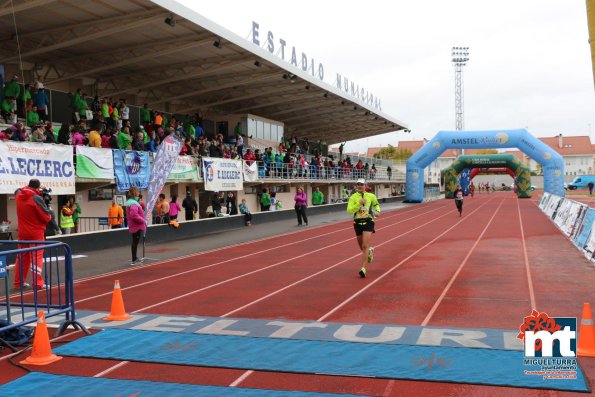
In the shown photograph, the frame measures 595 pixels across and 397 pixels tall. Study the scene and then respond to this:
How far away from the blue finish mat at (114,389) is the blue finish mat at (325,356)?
0.56m

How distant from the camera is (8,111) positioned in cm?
1711

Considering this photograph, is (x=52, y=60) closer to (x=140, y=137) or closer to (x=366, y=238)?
(x=140, y=137)

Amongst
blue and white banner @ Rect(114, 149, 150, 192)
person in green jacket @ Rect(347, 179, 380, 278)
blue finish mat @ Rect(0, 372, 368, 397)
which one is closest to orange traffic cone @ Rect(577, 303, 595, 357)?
blue finish mat @ Rect(0, 372, 368, 397)

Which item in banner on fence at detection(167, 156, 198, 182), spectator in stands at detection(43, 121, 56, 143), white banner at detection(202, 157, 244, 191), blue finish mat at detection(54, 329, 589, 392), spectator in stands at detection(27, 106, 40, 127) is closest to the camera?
blue finish mat at detection(54, 329, 589, 392)

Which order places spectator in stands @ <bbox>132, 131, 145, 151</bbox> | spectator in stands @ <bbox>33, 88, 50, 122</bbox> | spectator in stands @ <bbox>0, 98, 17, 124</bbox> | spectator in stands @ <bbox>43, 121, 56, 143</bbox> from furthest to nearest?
spectator in stands @ <bbox>132, 131, 145, 151</bbox> → spectator in stands @ <bbox>33, 88, 50, 122</bbox> → spectator in stands @ <bbox>0, 98, 17, 124</bbox> → spectator in stands @ <bbox>43, 121, 56, 143</bbox>

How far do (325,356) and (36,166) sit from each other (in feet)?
40.1

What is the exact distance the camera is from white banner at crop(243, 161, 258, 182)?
28.4m

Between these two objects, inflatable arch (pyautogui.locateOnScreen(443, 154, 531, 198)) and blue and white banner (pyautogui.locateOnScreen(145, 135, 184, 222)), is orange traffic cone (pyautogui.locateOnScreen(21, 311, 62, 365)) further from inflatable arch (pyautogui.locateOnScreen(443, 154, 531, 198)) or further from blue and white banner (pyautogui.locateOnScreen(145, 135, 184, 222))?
inflatable arch (pyautogui.locateOnScreen(443, 154, 531, 198))

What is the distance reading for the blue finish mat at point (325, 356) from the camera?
5203mm

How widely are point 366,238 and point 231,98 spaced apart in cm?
2398

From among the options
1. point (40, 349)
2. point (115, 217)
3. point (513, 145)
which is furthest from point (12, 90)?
point (513, 145)

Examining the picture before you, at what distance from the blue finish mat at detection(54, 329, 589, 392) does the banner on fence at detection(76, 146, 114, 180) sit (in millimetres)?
11156

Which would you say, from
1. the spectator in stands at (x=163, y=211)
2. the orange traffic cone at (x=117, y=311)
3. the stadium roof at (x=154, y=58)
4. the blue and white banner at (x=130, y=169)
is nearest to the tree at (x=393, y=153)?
the stadium roof at (x=154, y=58)

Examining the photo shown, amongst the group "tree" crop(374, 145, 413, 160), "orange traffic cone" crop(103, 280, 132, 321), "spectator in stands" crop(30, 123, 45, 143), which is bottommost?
"orange traffic cone" crop(103, 280, 132, 321)
